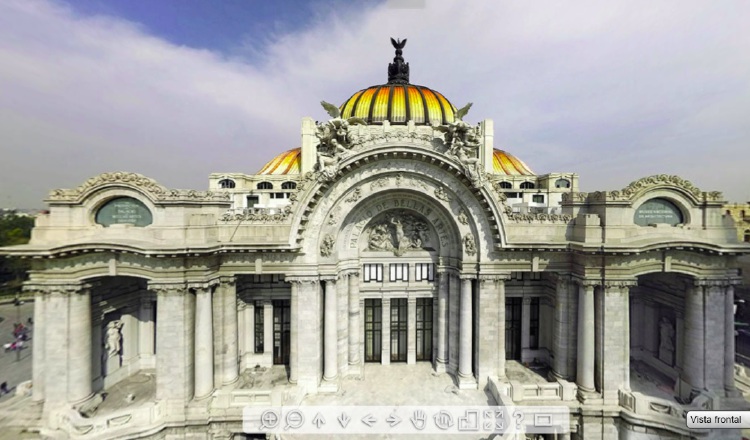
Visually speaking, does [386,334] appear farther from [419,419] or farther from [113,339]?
[113,339]

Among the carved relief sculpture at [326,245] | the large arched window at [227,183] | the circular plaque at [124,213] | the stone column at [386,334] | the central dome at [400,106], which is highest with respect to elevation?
the central dome at [400,106]

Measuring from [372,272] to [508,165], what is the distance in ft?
89.9

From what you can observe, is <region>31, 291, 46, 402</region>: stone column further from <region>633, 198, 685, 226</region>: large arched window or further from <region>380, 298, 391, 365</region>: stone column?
<region>633, 198, 685, 226</region>: large arched window

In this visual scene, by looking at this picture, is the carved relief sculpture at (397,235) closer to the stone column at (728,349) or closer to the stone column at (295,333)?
the stone column at (295,333)

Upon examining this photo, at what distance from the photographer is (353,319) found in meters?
21.3

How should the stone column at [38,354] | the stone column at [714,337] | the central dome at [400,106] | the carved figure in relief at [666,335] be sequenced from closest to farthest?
the stone column at [38,354], the stone column at [714,337], the carved figure in relief at [666,335], the central dome at [400,106]

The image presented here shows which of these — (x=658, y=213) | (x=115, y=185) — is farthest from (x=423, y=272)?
(x=115, y=185)

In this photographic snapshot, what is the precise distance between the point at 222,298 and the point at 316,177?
29.7 ft

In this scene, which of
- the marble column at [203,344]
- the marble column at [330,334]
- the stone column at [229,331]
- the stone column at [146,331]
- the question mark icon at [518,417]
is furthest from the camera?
the stone column at [146,331]

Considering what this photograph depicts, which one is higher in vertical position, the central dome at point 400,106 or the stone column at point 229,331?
the central dome at point 400,106

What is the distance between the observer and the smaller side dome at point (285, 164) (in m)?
38.4

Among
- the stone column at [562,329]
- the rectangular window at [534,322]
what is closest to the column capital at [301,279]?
the stone column at [562,329]

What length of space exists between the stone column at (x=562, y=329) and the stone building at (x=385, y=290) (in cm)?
14

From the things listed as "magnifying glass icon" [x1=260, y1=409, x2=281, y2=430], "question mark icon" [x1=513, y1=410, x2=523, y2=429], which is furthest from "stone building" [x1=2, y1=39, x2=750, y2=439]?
"magnifying glass icon" [x1=260, y1=409, x2=281, y2=430]
